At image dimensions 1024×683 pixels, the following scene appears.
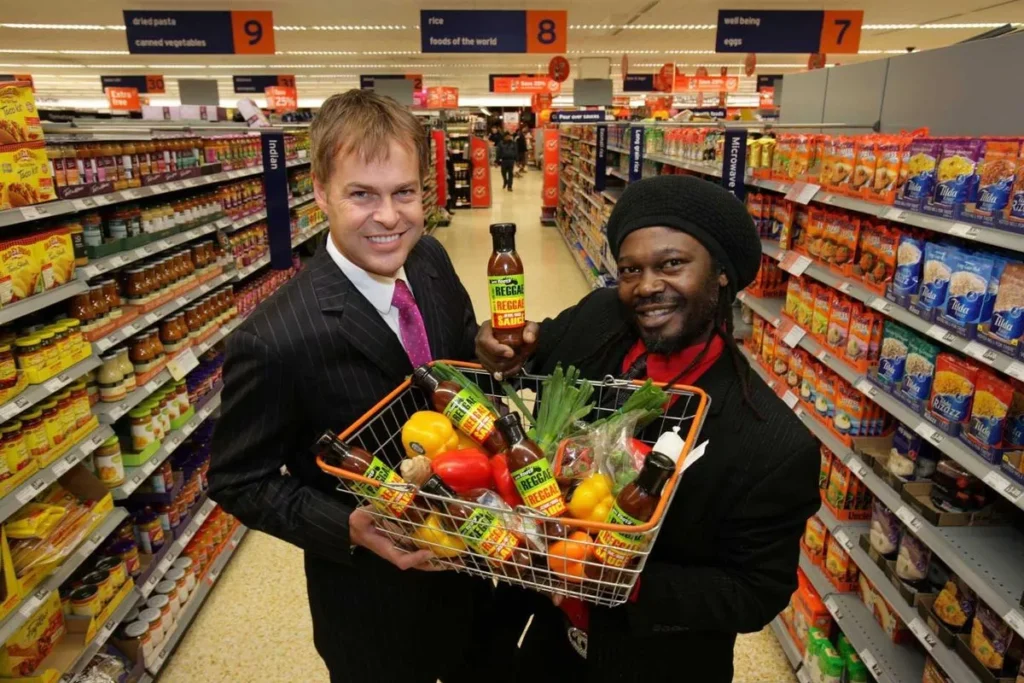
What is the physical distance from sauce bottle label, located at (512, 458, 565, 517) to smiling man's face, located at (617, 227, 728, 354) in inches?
17.5

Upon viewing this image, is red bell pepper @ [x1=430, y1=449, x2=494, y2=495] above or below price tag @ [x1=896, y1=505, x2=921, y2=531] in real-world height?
above

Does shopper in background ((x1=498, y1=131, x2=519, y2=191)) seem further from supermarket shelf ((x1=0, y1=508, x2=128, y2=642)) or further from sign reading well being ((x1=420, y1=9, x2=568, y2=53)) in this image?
supermarket shelf ((x1=0, y1=508, x2=128, y2=642))

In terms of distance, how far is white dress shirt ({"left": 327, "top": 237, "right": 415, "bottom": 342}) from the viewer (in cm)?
148

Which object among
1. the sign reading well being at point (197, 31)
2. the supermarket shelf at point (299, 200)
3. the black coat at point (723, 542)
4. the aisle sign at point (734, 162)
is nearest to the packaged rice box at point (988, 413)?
the black coat at point (723, 542)

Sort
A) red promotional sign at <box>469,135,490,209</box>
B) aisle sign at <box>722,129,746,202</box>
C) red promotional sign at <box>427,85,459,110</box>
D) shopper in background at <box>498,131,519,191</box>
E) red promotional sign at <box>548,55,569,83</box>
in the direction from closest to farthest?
aisle sign at <box>722,129,746,202</box>, red promotional sign at <box>548,55,569,83</box>, red promotional sign at <box>469,135,490,209</box>, red promotional sign at <box>427,85,459,110</box>, shopper in background at <box>498,131,519,191</box>

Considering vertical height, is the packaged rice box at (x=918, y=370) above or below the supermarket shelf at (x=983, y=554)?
above

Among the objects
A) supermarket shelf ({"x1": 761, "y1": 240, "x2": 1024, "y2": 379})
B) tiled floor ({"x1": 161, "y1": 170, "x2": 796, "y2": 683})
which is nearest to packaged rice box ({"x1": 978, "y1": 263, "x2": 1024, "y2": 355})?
supermarket shelf ({"x1": 761, "y1": 240, "x2": 1024, "y2": 379})

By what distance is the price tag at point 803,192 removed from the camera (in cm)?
292

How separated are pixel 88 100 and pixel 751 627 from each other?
3490 cm

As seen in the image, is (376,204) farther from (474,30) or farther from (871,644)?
(474,30)

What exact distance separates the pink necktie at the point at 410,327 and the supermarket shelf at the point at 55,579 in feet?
5.28

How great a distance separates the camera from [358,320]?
56.9 inches

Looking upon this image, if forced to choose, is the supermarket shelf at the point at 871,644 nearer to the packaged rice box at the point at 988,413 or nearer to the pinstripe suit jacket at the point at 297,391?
the packaged rice box at the point at 988,413

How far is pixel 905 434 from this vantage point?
238cm
